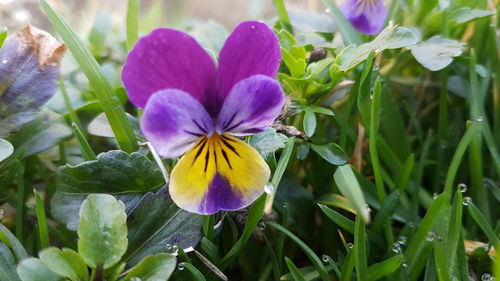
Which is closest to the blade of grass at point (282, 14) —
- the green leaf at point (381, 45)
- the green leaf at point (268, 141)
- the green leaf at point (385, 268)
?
the green leaf at point (381, 45)

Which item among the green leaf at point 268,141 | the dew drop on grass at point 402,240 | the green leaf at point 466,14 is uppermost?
the green leaf at point 466,14

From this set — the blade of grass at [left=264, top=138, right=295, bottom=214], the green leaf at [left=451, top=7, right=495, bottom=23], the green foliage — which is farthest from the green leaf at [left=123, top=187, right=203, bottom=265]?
the green leaf at [left=451, top=7, right=495, bottom=23]

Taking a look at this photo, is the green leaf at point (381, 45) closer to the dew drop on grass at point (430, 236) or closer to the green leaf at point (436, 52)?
the green leaf at point (436, 52)

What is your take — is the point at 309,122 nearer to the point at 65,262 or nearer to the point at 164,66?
the point at 164,66

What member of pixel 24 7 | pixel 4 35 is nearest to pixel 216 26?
pixel 4 35

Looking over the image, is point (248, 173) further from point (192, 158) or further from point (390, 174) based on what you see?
point (390, 174)

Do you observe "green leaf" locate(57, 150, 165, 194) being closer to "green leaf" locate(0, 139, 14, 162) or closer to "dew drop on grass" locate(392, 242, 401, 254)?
"green leaf" locate(0, 139, 14, 162)
